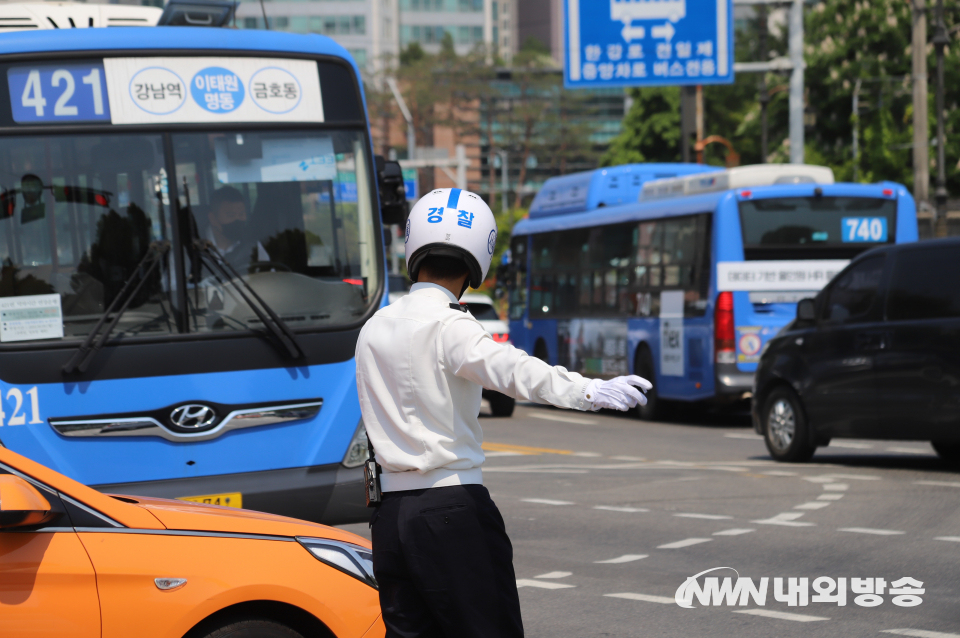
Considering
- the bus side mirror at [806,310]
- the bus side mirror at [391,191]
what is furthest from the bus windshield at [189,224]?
the bus side mirror at [806,310]

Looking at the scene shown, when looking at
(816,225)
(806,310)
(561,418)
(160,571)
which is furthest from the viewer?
(561,418)

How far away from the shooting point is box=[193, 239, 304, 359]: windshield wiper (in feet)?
22.9

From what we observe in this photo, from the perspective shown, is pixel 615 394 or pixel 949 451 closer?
pixel 615 394

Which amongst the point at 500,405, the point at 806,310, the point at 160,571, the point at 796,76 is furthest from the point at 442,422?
the point at 796,76

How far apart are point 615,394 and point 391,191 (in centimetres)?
477

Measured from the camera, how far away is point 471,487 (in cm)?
341

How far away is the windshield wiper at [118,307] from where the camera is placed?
663cm

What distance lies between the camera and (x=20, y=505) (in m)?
3.86

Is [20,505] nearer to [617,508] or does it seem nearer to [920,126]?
[617,508]

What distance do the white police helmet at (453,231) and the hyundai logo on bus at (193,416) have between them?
350cm

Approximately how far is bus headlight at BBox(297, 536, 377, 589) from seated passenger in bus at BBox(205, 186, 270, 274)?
2.91 m

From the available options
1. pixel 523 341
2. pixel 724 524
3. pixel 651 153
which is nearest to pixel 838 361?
pixel 724 524

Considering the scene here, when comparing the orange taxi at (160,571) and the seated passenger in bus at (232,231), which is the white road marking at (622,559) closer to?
the seated passenger in bus at (232,231)

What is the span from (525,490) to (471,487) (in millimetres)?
7985
